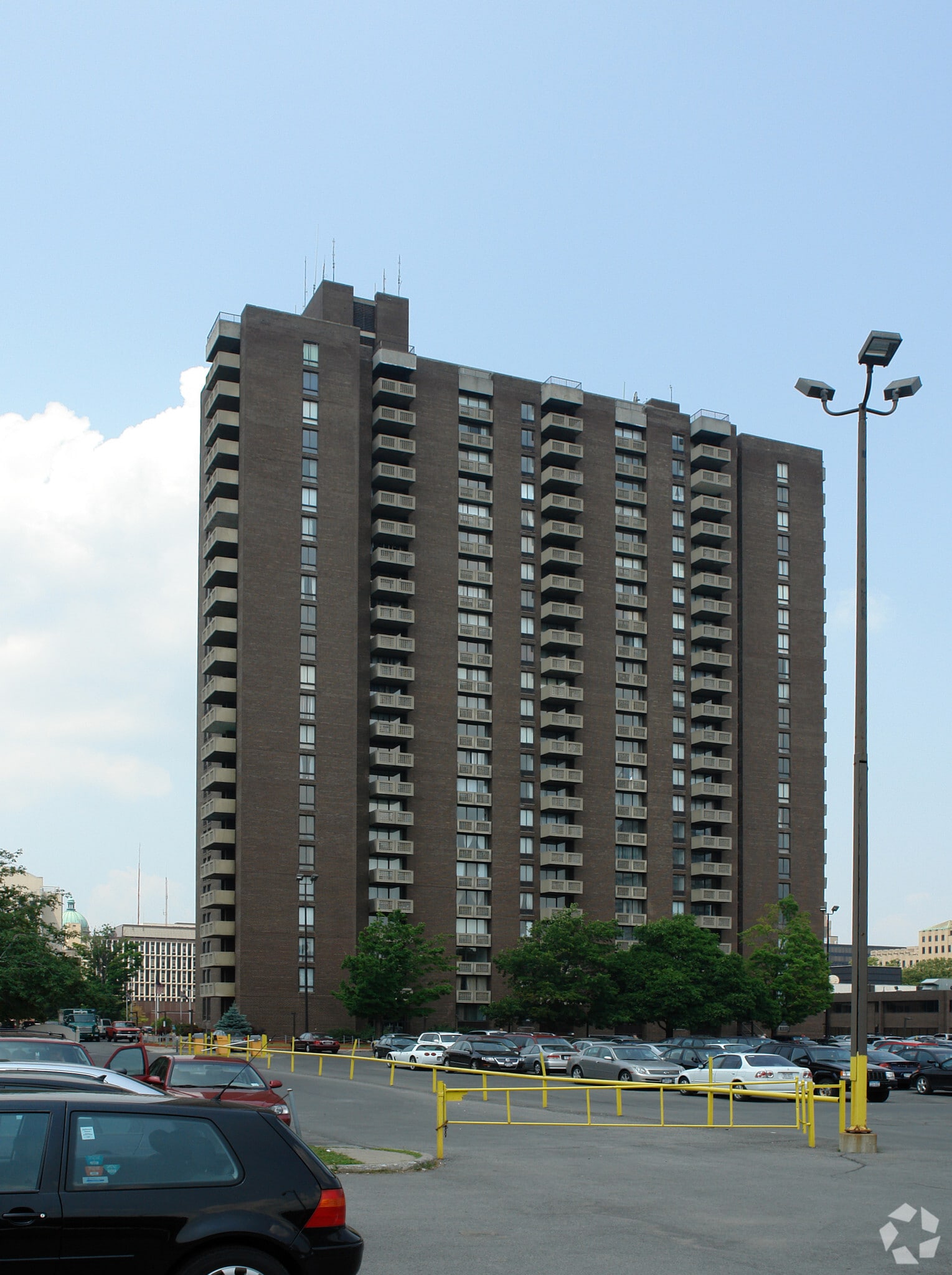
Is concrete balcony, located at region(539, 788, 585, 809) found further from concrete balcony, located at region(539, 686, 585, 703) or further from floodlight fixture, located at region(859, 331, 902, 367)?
floodlight fixture, located at region(859, 331, 902, 367)

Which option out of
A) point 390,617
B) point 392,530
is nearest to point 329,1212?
point 390,617

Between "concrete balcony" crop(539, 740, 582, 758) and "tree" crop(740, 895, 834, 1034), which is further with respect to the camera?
"concrete balcony" crop(539, 740, 582, 758)

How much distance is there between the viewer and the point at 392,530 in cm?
9706

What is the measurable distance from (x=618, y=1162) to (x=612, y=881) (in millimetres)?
81736

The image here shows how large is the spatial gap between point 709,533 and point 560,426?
15071 millimetres

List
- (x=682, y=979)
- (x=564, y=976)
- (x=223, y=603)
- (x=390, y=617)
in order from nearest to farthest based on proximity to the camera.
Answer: (x=682, y=979), (x=564, y=976), (x=223, y=603), (x=390, y=617)

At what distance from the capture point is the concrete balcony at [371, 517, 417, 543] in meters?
96.8

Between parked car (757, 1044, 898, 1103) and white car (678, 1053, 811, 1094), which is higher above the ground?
white car (678, 1053, 811, 1094)

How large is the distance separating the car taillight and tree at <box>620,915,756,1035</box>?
79.6m

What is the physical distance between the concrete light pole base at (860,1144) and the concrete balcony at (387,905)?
232 feet

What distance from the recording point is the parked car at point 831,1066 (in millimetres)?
40344

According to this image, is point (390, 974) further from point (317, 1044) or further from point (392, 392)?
point (392, 392)

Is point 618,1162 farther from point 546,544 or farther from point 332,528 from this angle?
point 546,544

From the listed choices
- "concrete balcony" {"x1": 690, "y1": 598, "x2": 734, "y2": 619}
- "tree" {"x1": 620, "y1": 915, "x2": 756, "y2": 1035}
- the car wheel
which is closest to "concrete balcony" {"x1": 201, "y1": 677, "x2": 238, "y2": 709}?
"tree" {"x1": 620, "y1": 915, "x2": 756, "y2": 1035}
